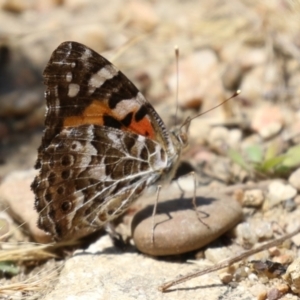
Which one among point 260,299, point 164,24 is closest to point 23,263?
point 260,299

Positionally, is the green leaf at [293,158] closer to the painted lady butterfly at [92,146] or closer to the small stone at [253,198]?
the small stone at [253,198]

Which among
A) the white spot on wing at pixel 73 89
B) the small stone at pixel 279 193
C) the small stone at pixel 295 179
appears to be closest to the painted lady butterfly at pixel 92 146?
the white spot on wing at pixel 73 89

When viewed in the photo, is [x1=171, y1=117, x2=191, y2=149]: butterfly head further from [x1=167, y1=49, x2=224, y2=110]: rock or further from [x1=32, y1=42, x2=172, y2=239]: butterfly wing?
[x1=167, y1=49, x2=224, y2=110]: rock

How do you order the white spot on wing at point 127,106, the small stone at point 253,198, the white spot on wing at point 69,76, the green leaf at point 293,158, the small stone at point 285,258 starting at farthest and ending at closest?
the green leaf at point 293,158
the small stone at point 253,198
the white spot on wing at point 127,106
the white spot on wing at point 69,76
the small stone at point 285,258

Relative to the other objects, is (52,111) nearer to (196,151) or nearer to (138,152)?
(138,152)

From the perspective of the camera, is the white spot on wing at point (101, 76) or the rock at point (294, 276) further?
the white spot on wing at point (101, 76)

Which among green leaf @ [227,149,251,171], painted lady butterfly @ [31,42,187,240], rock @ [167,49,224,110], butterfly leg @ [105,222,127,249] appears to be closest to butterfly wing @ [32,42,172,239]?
painted lady butterfly @ [31,42,187,240]
